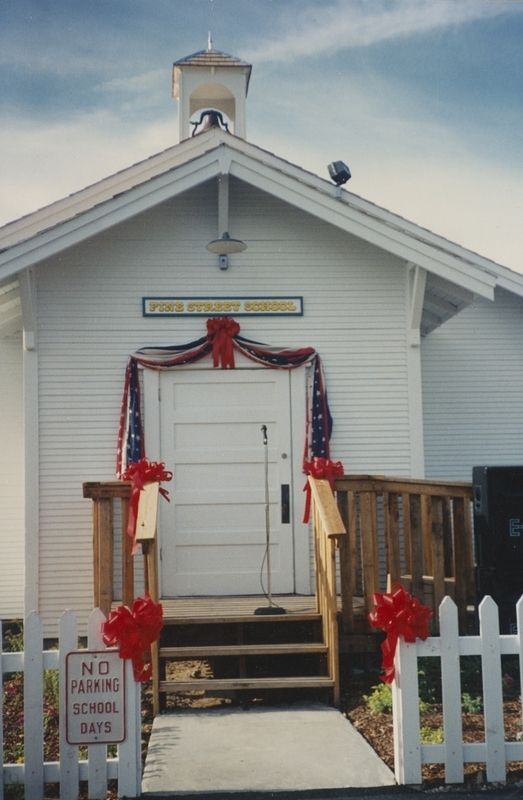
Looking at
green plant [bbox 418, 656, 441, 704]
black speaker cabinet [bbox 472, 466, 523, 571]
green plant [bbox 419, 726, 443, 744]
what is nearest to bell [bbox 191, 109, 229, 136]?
black speaker cabinet [bbox 472, 466, 523, 571]

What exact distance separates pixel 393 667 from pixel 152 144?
8374mm

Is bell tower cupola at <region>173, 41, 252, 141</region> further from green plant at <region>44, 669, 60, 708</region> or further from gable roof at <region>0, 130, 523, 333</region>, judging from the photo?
green plant at <region>44, 669, 60, 708</region>

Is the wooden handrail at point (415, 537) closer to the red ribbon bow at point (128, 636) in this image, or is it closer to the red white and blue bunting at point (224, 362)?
the red white and blue bunting at point (224, 362)

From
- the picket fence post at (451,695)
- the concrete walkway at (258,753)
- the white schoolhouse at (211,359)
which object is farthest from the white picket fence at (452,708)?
the white schoolhouse at (211,359)

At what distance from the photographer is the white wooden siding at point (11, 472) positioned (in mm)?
10367

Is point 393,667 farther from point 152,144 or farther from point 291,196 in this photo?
point 152,144

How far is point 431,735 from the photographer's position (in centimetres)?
525

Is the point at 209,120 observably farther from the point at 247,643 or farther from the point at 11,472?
the point at 247,643

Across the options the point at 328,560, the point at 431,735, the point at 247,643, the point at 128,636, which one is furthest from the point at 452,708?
the point at 247,643

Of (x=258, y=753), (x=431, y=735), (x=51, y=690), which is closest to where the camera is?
(x=258, y=753)

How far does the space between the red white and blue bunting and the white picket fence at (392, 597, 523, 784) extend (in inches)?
161

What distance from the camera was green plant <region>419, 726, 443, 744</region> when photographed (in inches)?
203

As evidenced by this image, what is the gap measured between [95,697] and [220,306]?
5.05 metres

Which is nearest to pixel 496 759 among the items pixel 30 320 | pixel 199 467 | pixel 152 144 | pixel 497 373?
pixel 199 467
